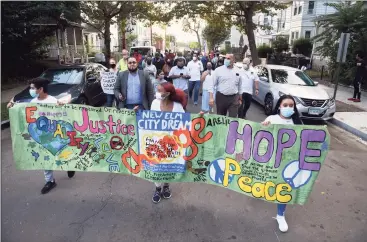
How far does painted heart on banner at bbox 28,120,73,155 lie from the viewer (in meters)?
3.89

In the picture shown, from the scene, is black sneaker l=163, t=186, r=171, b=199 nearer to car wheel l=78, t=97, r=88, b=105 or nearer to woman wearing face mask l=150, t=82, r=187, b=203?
woman wearing face mask l=150, t=82, r=187, b=203

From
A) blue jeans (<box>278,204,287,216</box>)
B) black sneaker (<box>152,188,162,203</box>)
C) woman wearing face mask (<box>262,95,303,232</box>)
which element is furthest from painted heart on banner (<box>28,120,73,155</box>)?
blue jeans (<box>278,204,287,216</box>)

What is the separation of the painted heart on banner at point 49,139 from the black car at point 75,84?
419cm

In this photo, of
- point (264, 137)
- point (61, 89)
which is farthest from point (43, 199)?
point (61, 89)

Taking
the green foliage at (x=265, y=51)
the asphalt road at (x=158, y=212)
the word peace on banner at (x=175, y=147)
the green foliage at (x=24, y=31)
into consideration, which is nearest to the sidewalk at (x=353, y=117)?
the asphalt road at (x=158, y=212)

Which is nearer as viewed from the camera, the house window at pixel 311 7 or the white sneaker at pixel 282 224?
the white sneaker at pixel 282 224

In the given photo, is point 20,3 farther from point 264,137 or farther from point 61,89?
point 264,137

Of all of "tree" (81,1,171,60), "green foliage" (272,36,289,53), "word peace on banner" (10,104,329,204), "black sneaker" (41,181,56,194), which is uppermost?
"tree" (81,1,171,60)

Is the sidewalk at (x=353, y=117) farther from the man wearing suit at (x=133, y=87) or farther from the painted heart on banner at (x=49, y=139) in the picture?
the painted heart on banner at (x=49, y=139)

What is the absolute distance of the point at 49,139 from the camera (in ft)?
12.8

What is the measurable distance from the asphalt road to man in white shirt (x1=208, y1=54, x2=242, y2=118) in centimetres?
217

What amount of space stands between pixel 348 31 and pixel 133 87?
1295 cm

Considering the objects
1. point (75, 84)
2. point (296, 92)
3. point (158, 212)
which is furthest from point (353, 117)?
point (75, 84)

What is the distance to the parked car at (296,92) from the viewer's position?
27.3ft
